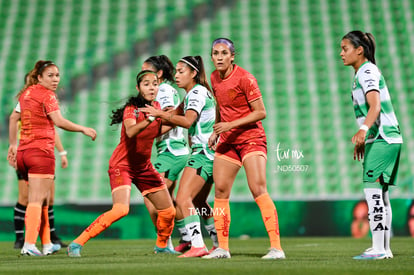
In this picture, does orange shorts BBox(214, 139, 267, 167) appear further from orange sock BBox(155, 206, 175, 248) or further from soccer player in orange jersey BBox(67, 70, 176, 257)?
orange sock BBox(155, 206, 175, 248)

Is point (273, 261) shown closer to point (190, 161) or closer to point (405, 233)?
point (190, 161)

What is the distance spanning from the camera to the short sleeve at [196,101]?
260 inches

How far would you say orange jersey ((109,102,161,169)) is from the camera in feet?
22.3

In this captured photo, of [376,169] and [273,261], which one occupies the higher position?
[376,169]

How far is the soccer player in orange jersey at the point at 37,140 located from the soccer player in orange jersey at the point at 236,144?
1.59 meters

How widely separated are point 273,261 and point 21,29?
14578 mm

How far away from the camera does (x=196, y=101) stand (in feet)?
21.8

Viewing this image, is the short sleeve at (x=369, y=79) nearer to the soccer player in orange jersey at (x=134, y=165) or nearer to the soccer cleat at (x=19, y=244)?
the soccer player in orange jersey at (x=134, y=165)

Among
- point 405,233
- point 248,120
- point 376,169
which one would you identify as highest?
point 248,120

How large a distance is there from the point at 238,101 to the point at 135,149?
1.15m

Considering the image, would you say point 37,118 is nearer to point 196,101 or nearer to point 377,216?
point 196,101

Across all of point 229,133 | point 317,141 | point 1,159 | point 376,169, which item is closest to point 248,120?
point 229,133

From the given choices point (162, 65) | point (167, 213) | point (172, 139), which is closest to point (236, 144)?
point (167, 213)

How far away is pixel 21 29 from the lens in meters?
18.9
